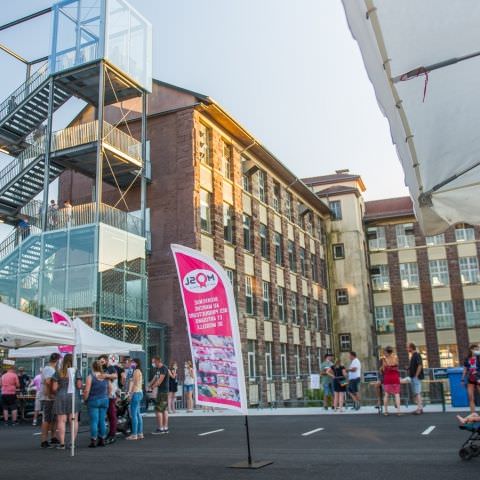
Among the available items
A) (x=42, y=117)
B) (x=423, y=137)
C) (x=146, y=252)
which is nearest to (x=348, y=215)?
(x=146, y=252)

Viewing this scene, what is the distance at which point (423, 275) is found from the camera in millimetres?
49594

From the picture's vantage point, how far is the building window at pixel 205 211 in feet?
92.8

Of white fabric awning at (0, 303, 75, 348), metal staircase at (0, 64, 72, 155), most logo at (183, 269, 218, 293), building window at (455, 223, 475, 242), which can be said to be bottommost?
white fabric awning at (0, 303, 75, 348)

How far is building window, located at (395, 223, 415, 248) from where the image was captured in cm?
5103

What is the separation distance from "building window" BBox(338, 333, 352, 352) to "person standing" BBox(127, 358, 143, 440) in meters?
34.4

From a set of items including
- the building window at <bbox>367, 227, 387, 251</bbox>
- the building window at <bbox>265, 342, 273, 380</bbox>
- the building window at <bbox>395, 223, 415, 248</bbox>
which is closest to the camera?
the building window at <bbox>265, 342, 273, 380</bbox>

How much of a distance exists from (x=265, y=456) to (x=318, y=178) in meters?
45.8

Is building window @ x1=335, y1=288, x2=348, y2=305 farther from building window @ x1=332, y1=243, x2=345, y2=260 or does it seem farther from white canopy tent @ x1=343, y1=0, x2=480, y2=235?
white canopy tent @ x1=343, y1=0, x2=480, y2=235

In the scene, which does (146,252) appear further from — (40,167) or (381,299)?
(381,299)

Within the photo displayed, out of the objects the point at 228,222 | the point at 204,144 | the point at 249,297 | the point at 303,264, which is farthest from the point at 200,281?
the point at 303,264

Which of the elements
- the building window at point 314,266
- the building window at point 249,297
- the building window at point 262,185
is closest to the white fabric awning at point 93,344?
the building window at point 249,297

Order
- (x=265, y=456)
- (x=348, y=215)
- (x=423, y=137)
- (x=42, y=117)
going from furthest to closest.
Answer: (x=348, y=215) → (x=42, y=117) → (x=265, y=456) → (x=423, y=137)

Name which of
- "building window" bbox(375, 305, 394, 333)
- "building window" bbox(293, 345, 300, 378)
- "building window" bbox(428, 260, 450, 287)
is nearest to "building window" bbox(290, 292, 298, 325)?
"building window" bbox(293, 345, 300, 378)

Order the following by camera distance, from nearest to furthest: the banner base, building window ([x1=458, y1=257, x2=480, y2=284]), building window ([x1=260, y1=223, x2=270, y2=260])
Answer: the banner base, building window ([x1=260, y1=223, x2=270, y2=260]), building window ([x1=458, y1=257, x2=480, y2=284])
